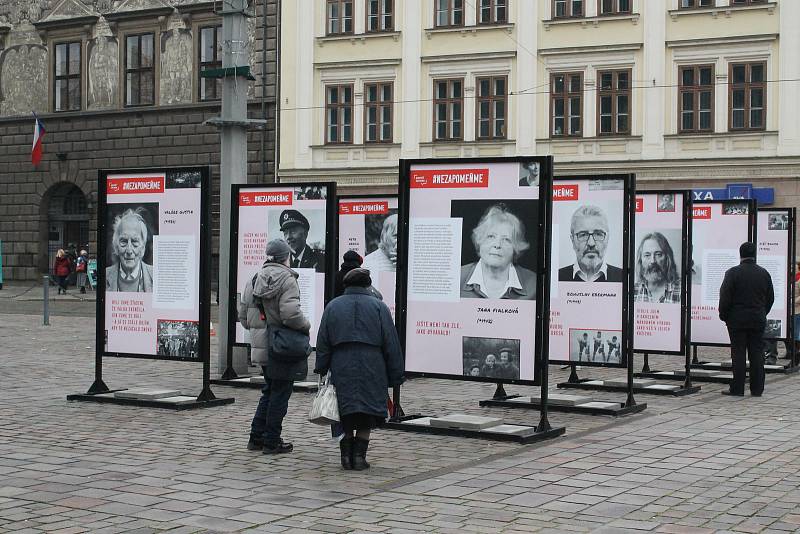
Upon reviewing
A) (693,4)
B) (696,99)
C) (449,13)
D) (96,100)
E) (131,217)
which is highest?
(449,13)

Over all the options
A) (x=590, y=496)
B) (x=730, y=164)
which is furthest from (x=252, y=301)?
(x=730, y=164)

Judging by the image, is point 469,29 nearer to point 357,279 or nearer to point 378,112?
point 378,112

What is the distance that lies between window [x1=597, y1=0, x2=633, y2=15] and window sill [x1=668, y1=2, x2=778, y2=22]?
4.15 feet

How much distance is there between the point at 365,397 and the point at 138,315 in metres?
4.64

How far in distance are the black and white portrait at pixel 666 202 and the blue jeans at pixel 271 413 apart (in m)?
6.76

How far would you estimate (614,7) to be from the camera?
35969 millimetres

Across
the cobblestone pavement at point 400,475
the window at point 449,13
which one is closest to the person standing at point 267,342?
the cobblestone pavement at point 400,475

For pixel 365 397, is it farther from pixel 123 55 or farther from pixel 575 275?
pixel 123 55

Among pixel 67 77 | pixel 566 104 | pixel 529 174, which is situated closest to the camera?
pixel 529 174

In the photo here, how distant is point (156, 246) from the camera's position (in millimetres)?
13266

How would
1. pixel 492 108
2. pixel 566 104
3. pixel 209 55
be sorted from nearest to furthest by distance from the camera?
pixel 566 104
pixel 492 108
pixel 209 55

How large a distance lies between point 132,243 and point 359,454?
492 cm

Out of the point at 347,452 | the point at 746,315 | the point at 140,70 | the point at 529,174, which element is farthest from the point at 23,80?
the point at 347,452

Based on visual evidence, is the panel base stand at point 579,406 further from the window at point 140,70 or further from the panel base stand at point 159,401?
the window at point 140,70
